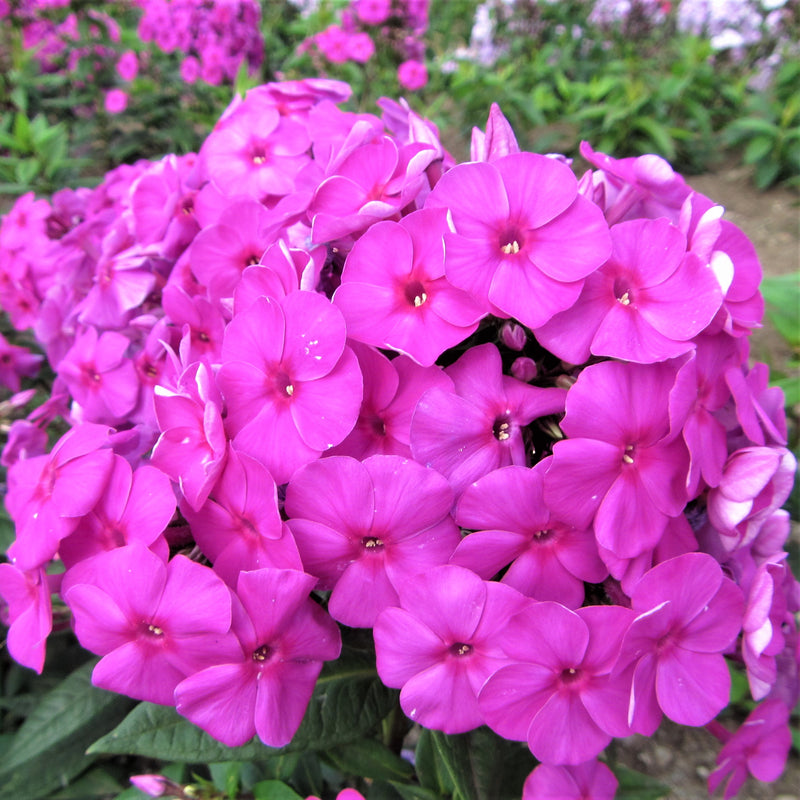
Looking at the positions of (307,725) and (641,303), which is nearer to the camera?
(641,303)

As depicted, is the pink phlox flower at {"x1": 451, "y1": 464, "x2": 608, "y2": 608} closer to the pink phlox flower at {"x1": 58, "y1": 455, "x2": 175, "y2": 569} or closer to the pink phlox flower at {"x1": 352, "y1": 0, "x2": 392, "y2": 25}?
the pink phlox flower at {"x1": 58, "y1": 455, "x2": 175, "y2": 569}

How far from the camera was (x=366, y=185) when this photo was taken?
858mm

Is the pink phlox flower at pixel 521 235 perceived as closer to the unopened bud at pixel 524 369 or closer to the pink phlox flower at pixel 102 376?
the unopened bud at pixel 524 369

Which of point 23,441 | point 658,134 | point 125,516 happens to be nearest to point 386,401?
point 125,516

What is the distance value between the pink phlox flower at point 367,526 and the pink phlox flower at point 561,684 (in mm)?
117

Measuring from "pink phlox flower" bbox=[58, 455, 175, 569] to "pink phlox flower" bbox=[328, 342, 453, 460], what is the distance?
18 centimetres

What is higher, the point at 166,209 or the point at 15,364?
the point at 166,209

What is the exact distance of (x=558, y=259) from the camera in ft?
2.34

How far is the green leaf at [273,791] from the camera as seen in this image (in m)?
1.02

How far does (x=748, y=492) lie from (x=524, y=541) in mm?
241

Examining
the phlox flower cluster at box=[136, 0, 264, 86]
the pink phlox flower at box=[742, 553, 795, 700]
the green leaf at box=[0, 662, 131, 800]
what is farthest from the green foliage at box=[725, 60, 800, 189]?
the green leaf at box=[0, 662, 131, 800]

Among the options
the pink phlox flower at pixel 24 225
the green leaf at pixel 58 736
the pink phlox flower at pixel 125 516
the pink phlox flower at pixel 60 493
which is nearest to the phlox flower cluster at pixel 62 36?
the pink phlox flower at pixel 24 225

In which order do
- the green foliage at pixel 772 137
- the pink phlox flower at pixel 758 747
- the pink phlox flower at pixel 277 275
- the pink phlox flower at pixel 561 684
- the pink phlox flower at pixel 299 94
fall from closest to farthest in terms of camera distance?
the pink phlox flower at pixel 561 684 < the pink phlox flower at pixel 277 275 < the pink phlox flower at pixel 758 747 < the pink phlox flower at pixel 299 94 < the green foliage at pixel 772 137

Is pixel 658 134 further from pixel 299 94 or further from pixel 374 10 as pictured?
pixel 299 94
